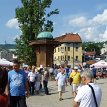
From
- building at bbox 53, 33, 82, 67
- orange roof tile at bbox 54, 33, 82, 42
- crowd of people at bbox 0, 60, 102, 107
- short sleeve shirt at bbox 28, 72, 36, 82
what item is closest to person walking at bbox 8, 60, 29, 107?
crowd of people at bbox 0, 60, 102, 107

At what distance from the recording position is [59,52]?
15025 centimetres

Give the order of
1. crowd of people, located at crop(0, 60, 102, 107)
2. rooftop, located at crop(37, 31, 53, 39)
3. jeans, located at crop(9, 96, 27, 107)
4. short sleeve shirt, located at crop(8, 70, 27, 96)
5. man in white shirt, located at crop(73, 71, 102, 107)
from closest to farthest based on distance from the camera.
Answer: crowd of people, located at crop(0, 60, 102, 107)
man in white shirt, located at crop(73, 71, 102, 107)
jeans, located at crop(9, 96, 27, 107)
short sleeve shirt, located at crop(8, 70, 27, 96)
rooftop, located at crop(37, 31, 53, 39)

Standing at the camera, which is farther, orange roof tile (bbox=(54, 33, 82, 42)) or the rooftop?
orange roof tile (bbox=(54, 33, 82, 42))

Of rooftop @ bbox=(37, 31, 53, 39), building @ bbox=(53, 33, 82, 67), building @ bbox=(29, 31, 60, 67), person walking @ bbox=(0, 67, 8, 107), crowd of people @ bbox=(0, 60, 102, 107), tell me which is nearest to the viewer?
person walking @ bbox=(0, 67, 8, 107)

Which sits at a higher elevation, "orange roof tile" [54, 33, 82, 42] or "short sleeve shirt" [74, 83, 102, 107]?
"orange roof tile" [54, 33, 82, 42]

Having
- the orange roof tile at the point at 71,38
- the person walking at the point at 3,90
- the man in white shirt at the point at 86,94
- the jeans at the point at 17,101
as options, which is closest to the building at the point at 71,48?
the orange roof tile at the point at 71,38

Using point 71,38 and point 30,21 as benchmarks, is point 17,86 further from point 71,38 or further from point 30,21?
point 71,38

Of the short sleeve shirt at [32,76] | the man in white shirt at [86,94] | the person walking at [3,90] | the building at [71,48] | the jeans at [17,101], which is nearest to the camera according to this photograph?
the person walking at [3,90]

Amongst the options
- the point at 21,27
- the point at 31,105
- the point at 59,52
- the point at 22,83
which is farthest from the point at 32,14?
the point at 59,52

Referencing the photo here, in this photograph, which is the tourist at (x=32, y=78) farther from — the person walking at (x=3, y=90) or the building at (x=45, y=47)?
the building at (x=45, y=47)

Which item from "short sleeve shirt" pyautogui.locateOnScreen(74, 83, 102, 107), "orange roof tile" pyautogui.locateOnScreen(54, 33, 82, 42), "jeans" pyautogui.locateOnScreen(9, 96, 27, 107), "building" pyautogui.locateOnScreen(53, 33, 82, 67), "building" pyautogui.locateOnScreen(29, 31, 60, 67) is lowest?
"jeans" pyautogui.locateOnScreen(9, 96, 27, 107)

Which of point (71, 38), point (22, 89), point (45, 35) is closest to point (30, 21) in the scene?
point (45, 35)

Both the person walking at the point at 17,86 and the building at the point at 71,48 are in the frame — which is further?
the building at the point at 71,48

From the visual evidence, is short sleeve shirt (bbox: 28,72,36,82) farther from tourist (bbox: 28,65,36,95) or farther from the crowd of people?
the crowd of people
